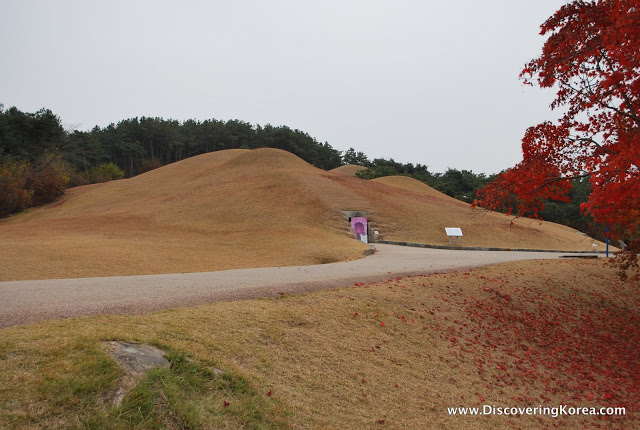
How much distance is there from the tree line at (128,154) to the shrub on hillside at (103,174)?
0.44ft

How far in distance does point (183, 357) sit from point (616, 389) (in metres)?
7.64

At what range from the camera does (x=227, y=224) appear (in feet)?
90.6

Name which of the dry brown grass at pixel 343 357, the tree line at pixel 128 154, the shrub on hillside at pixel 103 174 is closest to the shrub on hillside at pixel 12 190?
the tree line at pixel 128 154

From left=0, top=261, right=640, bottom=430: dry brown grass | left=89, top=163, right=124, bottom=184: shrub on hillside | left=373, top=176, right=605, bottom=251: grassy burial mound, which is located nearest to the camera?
left=0, top=261, right=640, bottom=430: dry brown grass

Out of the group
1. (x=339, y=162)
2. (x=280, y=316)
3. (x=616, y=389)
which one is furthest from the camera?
(x=339, y=162)

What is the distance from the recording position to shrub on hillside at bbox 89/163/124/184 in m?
60.1

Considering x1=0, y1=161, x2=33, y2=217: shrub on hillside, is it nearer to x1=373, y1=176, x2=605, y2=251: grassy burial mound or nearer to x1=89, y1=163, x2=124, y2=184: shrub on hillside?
x1=89, y1=163, x2=124, y2=184: shrub on hillside

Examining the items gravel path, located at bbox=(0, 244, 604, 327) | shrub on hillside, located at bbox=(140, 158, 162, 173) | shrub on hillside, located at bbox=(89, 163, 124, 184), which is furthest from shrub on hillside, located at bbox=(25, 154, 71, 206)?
gravel path, located at bbox=(0, 244, 604, 327)

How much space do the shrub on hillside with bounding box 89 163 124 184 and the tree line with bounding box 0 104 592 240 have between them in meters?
0.13

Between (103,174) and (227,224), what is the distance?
43.2 meters

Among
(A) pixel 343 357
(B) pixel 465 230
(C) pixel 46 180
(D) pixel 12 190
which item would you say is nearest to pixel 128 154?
(C) pixel 46 180

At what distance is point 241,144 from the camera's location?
81625 mm

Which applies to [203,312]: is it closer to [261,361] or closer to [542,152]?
[261,361]

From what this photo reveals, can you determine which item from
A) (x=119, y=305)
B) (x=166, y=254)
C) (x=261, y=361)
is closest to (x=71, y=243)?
(x=166, y=254)
